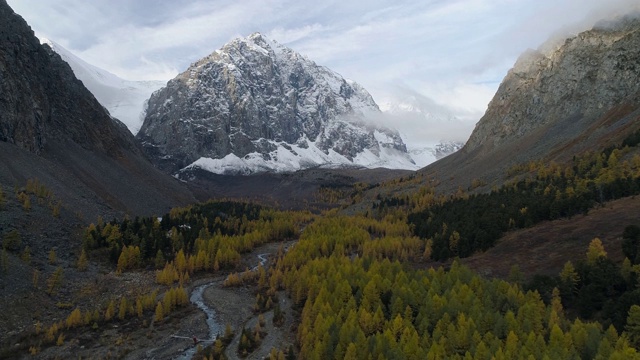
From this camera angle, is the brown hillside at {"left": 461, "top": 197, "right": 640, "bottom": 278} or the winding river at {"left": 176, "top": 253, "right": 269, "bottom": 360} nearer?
the winding river at {"left": 176, "top": 253, "right": 269, "bottom": 360}

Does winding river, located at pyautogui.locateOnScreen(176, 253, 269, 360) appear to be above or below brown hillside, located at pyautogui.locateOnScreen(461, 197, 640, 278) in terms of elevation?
below

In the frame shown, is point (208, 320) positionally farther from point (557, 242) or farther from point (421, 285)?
point (557, 242)

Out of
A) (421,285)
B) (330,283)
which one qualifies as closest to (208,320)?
(330,283)

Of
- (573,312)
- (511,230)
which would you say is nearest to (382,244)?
(511,230)

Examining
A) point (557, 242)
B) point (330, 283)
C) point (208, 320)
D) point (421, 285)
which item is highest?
point (557, 242)

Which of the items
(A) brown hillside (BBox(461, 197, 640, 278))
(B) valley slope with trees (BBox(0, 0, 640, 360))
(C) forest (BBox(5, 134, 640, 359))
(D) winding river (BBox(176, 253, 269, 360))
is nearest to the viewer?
(C) forest (BBox(5, 134, 640, 359))

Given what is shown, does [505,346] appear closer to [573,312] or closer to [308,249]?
[573,312]

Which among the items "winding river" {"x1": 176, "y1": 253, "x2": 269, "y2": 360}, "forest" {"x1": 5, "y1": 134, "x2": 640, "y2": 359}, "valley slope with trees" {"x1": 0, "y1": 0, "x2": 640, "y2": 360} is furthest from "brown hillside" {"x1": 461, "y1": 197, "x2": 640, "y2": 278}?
"winding river" {"x1": 176, "y1": 253, "x2": 269, "y2": 360}

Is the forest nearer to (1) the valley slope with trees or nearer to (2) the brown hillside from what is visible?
(1) the valley slope with trees

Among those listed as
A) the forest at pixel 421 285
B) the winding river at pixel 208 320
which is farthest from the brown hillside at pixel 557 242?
the winding river at pixel 208 320

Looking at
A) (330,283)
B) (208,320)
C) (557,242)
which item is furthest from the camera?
(557,242)

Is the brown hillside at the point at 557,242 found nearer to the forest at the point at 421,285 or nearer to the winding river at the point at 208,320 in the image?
the forest at the point at 421,285

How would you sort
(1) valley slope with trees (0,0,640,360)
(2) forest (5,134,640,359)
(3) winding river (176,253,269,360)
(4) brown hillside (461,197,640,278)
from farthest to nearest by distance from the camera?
1. (4) brown hillside (461,197,640,278)
2. (3) winding river (176,253,269,360)
3. (1) valley slope with trees (0,0,640,360)
4. (2) forest (5,134,640,359)

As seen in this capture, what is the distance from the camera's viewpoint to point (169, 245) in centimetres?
12962
